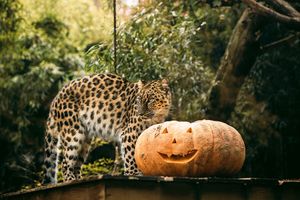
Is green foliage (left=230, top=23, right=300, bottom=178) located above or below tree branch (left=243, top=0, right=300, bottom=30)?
below

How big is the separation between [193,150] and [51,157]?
3.13m

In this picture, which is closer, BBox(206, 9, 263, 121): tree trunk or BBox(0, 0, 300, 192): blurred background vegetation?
BBox(206, 9, 263, 121): tree trunk

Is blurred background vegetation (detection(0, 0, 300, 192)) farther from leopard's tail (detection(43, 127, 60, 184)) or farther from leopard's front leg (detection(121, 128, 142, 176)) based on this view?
leopard's front leg (detection(121, 128, 142, 176))

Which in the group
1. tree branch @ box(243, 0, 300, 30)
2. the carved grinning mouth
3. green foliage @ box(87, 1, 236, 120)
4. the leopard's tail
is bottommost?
the leopard's tail

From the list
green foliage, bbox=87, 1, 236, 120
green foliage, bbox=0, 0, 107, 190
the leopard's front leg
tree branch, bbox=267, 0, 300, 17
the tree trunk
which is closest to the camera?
the leopard's front leg

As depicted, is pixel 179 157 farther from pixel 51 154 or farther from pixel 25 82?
pixel 25 82

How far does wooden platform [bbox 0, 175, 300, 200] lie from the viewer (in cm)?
674

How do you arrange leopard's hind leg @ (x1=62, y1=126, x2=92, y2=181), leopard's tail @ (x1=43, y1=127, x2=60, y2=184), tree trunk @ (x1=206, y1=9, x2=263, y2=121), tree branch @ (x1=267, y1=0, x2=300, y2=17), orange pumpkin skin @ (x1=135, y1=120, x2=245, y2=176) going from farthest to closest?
tree trunk @ (x1=206, y1=9, x2=263, y2=121), tree branch @ (x1=267, y1=0, x2=300, y2=17), leopard's hind leg @ (x1=62, y1=126, x2=92, y2=181), leopard's tail @ (x1=43, y1=127, x2=60, y2=184), orange pumpkin skin @ (x1=135, y1=120, x2=245, y2=176)

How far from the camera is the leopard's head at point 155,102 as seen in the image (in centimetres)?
971

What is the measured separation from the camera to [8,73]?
18.1 metres

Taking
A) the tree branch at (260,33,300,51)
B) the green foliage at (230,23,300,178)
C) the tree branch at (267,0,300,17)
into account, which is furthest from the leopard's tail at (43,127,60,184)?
the green foliage at (230,23,300,178)

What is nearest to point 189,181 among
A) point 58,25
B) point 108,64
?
point 108,64

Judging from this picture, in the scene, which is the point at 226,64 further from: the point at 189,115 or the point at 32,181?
the point at 32,181

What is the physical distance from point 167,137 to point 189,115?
24.4ft
